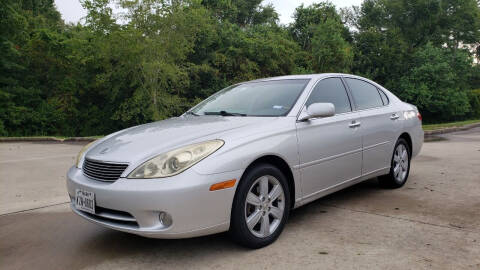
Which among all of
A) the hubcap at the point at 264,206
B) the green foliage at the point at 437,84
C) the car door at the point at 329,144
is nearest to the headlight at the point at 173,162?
the hubcap at the point at 264,206

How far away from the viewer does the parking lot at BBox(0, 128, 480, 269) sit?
2.81m

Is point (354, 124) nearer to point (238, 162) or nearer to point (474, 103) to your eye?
point (238, 162)

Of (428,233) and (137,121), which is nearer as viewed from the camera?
(428,233)

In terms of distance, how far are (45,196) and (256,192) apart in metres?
3.36

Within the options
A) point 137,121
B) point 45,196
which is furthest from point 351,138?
point 137,121

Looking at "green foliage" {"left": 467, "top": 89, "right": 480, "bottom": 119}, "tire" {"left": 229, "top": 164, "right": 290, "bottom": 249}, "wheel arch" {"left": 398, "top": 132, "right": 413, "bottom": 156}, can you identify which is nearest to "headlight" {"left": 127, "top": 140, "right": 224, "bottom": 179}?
"tire" {"left": 229, "top": 164, "right": 290, "bottom": 249}

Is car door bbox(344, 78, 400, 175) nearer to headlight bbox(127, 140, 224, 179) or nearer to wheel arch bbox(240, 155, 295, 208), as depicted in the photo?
wheel arch bbox(240, 155, 295, 208)

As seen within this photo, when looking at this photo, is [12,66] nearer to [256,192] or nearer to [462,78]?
[256,192]

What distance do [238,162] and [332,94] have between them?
175 centimetres

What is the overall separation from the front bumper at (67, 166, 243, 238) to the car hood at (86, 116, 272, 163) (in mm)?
257

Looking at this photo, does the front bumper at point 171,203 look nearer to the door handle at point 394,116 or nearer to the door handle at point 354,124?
the door handle at point 354,124

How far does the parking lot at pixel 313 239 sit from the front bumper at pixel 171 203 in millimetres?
315

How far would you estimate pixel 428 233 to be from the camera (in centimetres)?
329

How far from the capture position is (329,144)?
368cm
